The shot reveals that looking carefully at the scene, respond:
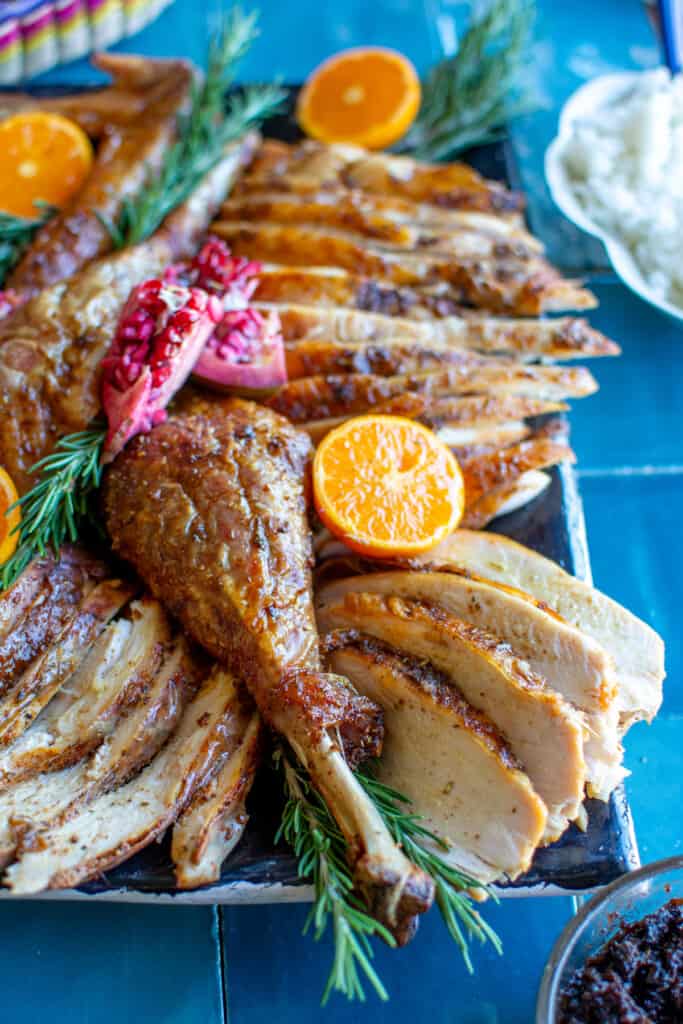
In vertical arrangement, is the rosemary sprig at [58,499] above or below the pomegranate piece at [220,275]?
below

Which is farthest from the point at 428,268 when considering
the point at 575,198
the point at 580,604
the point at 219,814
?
the point at 219,814

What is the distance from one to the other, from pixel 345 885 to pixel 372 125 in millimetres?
3493

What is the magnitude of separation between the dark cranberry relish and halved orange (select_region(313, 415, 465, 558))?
1181 millimetres

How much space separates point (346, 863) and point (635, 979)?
0.76 metres

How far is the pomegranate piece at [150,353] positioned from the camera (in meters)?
3.18

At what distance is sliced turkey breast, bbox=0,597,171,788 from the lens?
109 inches

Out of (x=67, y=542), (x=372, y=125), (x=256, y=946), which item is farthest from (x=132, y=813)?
(x=372, y=125)

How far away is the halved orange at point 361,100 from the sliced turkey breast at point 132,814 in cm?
292

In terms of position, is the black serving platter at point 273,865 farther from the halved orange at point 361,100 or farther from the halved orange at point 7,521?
the halved orange at point 361,100

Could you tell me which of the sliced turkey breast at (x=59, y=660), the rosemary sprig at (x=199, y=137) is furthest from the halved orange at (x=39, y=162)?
the sliced turkey breast at (x=59, y=660)

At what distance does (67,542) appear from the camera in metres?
3.22

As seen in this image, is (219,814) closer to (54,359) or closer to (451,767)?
(451,767)

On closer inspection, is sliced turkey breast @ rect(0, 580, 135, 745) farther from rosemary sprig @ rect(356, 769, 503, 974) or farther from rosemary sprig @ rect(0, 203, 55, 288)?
rosemary sprig @ rect(0, 203, 55, 288)

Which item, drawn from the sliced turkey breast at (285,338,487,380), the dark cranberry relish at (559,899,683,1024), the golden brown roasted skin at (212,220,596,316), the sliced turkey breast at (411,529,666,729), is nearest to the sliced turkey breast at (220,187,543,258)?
the golden brown roasted skin at (212,220,596,316)
